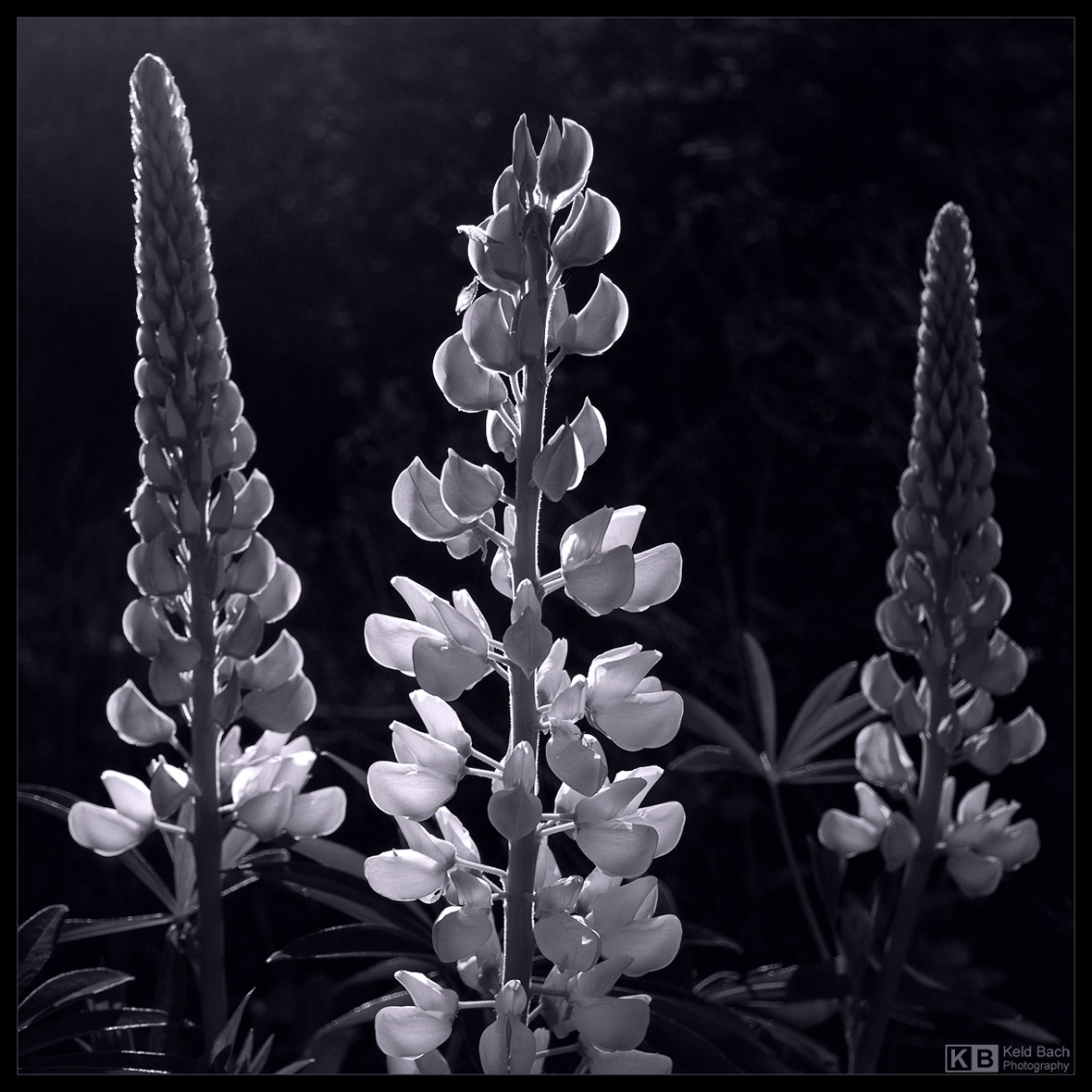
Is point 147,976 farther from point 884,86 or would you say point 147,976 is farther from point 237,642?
point 884,86

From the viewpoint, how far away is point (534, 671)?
481mm

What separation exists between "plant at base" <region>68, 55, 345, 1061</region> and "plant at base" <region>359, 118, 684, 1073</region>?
0.15 meters

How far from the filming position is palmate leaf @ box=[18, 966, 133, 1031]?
2.04ft

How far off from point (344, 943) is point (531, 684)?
0.78 ft

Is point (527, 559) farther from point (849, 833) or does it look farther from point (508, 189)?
point (849, 833)

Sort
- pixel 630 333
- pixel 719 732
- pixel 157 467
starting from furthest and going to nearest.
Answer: pixel 630 333, pixel 719 732, pixel 157 467

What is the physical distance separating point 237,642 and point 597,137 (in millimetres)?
914

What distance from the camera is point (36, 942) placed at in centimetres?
63

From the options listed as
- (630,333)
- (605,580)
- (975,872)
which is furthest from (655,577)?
(630,333)

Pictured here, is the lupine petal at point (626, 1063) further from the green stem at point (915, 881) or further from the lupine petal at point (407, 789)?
the green stem at point (915, 881)

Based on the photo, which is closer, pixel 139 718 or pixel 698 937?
pixel 139 718

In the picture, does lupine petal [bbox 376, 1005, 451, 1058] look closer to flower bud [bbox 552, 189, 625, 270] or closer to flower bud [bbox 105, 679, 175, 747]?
flower bud [bbox 105, 679, 175, 747]

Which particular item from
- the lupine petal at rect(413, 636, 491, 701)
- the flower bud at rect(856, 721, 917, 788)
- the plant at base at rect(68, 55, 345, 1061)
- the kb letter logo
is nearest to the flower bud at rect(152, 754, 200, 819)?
the plant at base at rect(68, 55, 345, 1061)
